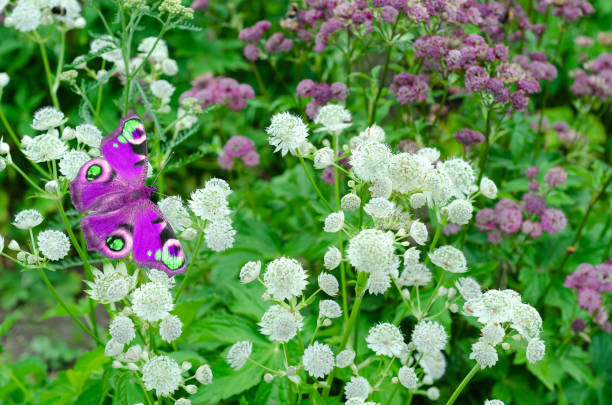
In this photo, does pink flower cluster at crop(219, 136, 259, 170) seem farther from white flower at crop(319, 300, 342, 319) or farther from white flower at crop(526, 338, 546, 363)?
white flower at crop(526, 338, 546, 363)

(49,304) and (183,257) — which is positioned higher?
(183,257)

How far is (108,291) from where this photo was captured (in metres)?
1.22

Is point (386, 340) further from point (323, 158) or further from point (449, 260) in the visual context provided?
A: point (323, 158)

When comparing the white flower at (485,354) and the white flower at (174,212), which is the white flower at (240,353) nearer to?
the white flower at (174,212)

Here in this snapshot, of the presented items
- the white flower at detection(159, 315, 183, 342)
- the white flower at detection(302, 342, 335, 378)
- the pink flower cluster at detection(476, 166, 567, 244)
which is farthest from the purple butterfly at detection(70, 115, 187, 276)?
the pink flower cluster at detection(476, 166, 567, 244)

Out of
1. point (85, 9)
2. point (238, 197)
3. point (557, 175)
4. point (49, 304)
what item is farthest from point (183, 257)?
point (85, 9)

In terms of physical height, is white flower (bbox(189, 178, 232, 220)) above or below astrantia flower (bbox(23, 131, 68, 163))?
below

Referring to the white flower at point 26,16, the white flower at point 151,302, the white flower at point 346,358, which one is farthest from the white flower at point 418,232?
the white flower at point 26,16

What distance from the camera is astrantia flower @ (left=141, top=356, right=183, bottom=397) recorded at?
1186mm

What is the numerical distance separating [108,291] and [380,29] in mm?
1231

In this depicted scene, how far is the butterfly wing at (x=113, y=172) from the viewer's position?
136cm

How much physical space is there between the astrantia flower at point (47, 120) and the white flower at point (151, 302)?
2.01 feet

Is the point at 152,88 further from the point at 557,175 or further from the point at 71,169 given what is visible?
the point at 557,175

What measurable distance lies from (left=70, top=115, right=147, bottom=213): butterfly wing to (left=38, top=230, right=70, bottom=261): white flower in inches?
3.5
